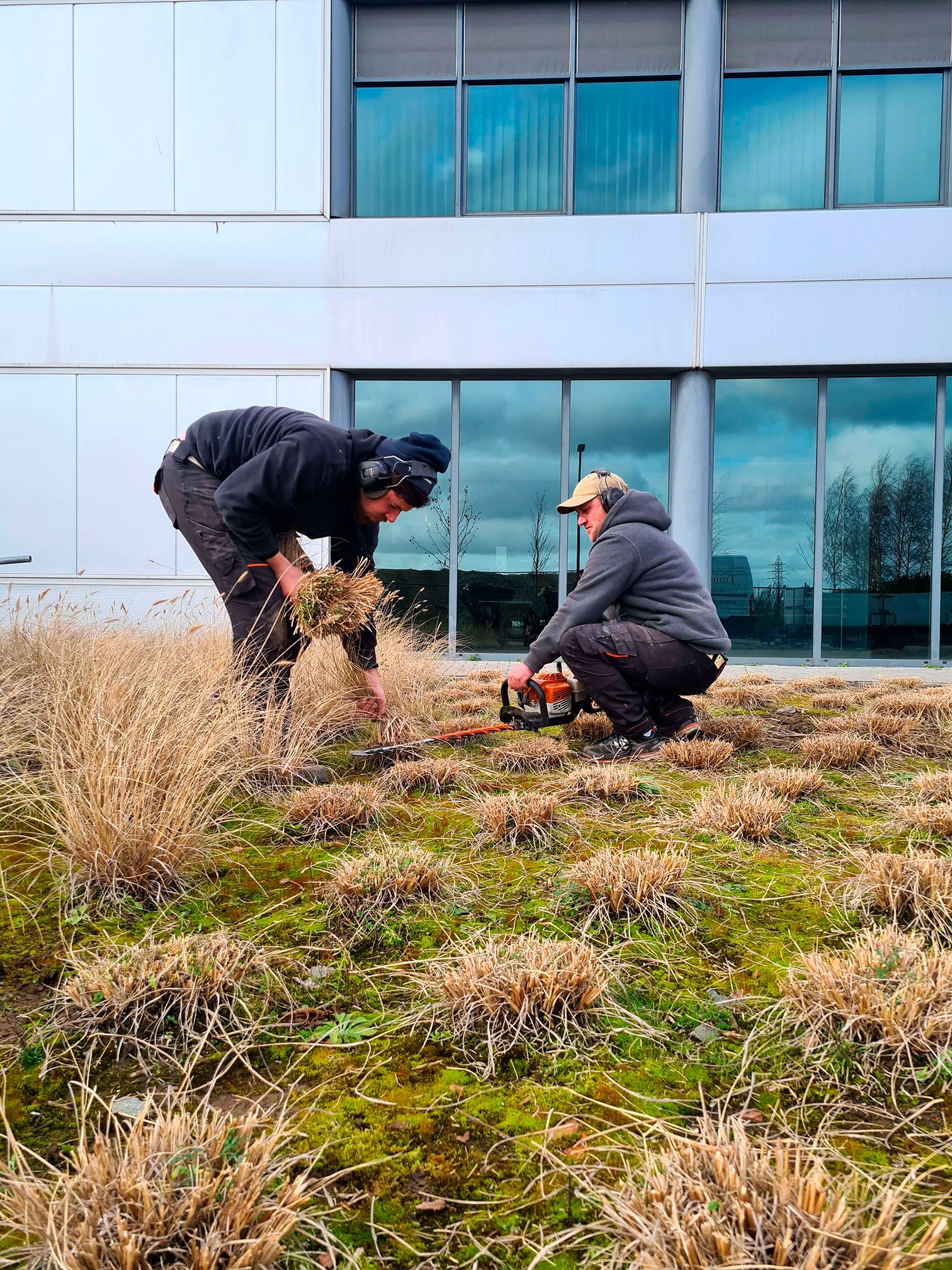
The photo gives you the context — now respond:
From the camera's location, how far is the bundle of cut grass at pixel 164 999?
4.44 feet

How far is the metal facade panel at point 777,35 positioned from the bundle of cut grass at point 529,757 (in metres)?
8.59

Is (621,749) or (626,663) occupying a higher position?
(626,663)

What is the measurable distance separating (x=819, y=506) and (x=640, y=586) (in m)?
5.82

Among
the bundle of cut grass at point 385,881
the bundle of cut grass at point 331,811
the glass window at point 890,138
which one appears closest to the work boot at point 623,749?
the bundle of cut grass at point 331,811

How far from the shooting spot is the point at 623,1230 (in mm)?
907

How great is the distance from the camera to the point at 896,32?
8.20 metres

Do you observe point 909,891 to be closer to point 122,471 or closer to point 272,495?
point 272,495

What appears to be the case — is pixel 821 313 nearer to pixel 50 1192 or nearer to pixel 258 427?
pixel 258 427

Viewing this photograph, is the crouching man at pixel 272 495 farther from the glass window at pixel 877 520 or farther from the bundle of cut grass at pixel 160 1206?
the glass window at pixel 877 520

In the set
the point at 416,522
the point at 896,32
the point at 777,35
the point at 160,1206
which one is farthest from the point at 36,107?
the point at 160,1206

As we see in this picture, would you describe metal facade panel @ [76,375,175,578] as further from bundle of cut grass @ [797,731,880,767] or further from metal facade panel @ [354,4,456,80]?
bundle of cut grass @ [797,731,880,767]

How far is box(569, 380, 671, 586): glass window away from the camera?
8.70 metres

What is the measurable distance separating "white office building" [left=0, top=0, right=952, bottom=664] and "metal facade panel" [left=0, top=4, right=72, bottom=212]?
33 millimetres

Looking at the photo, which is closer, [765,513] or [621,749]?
[621,749]
